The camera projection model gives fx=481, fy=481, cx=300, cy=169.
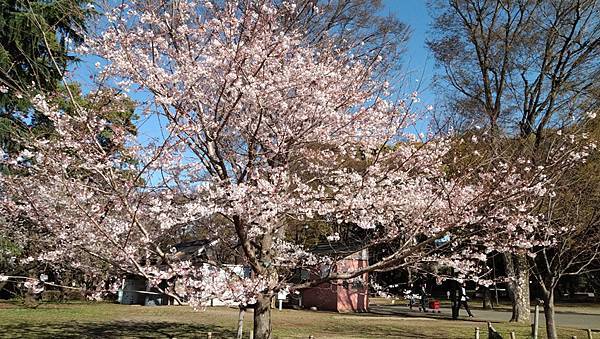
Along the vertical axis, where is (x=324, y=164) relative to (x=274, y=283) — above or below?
above

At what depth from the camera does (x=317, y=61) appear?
792 centimetres

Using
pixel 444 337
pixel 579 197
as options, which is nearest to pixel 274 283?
pixel 579 197

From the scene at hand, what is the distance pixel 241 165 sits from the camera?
6844 mm

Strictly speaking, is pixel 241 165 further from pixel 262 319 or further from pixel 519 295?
pixel 519 295

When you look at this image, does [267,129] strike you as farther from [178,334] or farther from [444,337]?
[444,337]

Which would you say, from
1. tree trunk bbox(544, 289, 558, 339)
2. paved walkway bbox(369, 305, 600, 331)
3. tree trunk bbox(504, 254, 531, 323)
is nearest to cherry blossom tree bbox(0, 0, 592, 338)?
tree trunk bbox(544, 289, 558, 339)

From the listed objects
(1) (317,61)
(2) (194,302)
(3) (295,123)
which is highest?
(1) (317,61)

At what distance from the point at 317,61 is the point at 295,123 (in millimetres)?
1655

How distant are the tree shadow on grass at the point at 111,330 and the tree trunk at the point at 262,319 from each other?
5417 mm

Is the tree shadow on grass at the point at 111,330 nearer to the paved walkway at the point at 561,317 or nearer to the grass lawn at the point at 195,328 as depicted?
the grass lawn at the point at 195,328

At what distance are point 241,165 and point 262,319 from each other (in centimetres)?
224

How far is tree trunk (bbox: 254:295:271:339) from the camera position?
6.64 meters

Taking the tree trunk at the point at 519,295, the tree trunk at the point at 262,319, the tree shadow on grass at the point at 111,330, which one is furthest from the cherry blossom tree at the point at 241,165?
the tree trunk at the point at 519,295

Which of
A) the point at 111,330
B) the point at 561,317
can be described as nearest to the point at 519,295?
the point at 561,317
